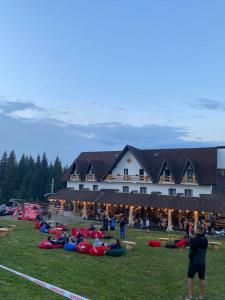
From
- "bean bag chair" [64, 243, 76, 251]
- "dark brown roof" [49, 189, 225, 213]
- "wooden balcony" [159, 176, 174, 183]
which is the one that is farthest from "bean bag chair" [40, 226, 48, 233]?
"wooden balcony" [159, 176, 174, 183]

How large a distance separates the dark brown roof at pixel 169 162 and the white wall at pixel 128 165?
0.64m

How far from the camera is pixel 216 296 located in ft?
38.0

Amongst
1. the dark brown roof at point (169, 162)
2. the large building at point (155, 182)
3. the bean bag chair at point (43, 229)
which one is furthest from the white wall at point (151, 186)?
the bean bag chair at point (43, 229)

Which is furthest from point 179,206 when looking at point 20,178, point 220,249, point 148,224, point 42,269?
point 20,178

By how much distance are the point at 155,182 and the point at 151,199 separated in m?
4.49

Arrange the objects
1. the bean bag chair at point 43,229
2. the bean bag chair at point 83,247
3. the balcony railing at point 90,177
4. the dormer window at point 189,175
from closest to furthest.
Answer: the bean bag chair at point 83,247 < the bean bag chair at point 43,229 < the dormer window at point 189,175 < the balcony railing at point 90,177

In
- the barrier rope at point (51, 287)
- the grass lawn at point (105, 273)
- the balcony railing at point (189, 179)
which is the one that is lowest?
the grass lawn at point (105, 273)

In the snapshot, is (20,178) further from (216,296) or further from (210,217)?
(216,296)

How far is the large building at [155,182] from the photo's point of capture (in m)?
36.1

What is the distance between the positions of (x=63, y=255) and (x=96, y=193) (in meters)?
25.3

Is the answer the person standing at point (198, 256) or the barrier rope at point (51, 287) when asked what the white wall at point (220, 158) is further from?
the barrier rope at point (51, 287)

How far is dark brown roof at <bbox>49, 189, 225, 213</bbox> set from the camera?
3353cm

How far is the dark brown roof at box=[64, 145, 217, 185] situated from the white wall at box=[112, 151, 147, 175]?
2.11 ft

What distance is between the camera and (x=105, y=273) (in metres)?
14.1
